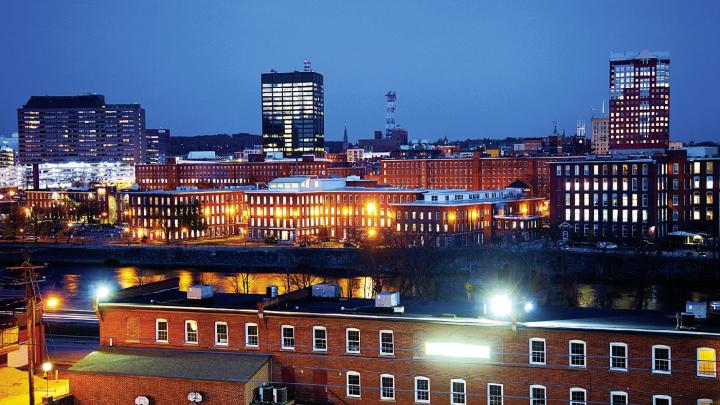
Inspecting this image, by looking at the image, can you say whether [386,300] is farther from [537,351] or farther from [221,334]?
[221,334]

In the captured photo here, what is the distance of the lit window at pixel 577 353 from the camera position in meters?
25.3

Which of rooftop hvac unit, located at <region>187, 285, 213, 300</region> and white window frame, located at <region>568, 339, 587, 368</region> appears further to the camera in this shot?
rooftop hvac unit, located at <region>187, 285, 213, 300</region>

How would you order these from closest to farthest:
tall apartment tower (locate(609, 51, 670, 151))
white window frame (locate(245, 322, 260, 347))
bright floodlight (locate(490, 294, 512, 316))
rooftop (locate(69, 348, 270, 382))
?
1. bright floodlight (locate(490, 294, 512, 316))
2. rooftop (locate(69, 348, 270, 382))
3. white window frame (locate(245, 322, 260, 347))
4. tall apartment tower (locate(609, 51, 670, 151))

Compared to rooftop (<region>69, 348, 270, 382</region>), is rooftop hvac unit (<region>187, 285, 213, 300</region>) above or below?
above

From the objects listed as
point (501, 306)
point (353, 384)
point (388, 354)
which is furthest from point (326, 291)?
point (501, 306)

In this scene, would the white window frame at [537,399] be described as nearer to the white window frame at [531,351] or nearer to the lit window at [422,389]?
Answer: the white window frame at [531,351]

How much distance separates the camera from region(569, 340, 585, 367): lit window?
83.1 feet

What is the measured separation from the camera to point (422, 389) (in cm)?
2697

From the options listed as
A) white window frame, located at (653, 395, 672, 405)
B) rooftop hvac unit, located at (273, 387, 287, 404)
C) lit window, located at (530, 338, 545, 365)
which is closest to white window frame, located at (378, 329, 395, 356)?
rooftop hvac unit, located at (273, 387, 287, 404)

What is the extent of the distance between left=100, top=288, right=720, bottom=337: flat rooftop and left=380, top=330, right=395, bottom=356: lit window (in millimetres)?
529

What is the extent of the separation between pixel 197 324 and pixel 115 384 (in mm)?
3427

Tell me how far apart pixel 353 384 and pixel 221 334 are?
5.06 meters

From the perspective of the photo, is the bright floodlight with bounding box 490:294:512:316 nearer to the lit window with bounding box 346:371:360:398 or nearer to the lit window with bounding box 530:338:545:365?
the lit window with bounding box 530:338:545:365

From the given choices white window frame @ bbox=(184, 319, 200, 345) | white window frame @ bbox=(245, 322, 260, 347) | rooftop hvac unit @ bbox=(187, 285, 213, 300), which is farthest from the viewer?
rooftop hvac unit @ bbox=(187, 285, 213, 300)
